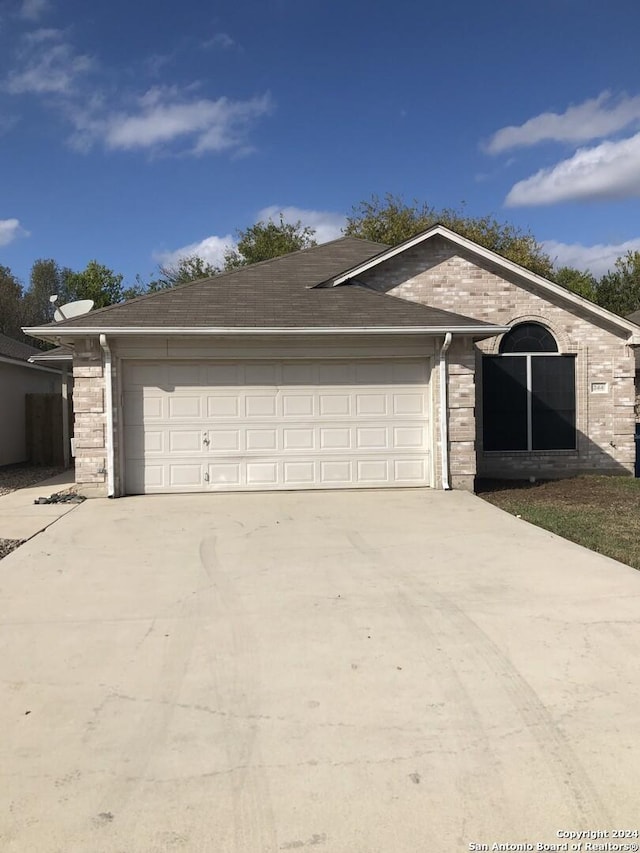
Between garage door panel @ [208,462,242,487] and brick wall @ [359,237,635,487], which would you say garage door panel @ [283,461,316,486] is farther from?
brick wall @ [359,237,635,487]

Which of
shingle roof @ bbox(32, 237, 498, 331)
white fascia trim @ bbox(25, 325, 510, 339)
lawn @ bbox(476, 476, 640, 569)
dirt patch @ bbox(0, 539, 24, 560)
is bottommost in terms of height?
lawn @ bbox(476, 476, 640, 569)

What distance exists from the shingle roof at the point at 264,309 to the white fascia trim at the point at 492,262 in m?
0.58

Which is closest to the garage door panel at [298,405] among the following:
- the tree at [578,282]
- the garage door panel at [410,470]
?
the garage door panel at [410,470]

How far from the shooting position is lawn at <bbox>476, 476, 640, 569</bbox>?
7.61 m

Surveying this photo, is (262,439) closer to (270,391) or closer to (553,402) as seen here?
(270,391)

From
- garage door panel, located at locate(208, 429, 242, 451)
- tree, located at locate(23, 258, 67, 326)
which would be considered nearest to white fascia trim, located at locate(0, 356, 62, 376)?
garage door panel, located at locate(208, 429, 242, 451)

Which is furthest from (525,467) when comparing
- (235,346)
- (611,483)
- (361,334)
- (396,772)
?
(396,772)

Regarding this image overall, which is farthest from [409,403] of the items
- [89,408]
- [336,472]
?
[89,408]

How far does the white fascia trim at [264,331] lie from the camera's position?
1033 cm

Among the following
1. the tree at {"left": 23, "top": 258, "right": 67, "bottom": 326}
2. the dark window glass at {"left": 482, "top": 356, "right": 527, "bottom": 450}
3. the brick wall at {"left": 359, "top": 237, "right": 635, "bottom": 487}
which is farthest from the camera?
the tree at {"left": 23, "top": 258, "right": 67, "bottom": 326}

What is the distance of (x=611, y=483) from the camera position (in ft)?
42.8

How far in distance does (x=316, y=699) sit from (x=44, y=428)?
16.5 m

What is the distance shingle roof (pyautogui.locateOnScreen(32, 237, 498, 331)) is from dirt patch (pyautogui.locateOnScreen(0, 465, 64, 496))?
4.48m

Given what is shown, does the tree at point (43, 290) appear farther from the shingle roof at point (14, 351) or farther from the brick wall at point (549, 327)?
the brick wall at point (549, 327)
